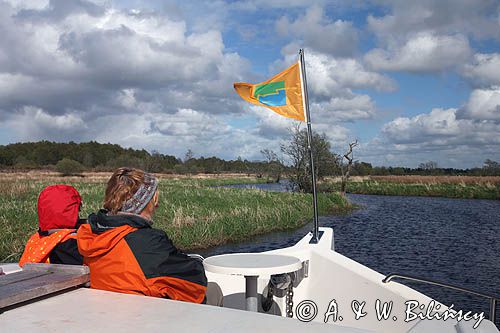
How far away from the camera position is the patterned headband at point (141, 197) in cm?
219

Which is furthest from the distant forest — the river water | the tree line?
the river water

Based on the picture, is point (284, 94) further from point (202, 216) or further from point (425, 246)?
point (425, 246)

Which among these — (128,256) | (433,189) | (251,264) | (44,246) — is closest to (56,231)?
(44,246)

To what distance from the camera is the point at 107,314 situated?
66.2 inches

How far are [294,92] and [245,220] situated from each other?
30.2 ft

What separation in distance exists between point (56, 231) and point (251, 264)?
3.97ft

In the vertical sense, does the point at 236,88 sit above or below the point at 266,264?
above

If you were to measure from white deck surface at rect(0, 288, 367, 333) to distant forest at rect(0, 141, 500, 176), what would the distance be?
5261 centimetres

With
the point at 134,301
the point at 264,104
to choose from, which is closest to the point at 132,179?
the point at 134,301

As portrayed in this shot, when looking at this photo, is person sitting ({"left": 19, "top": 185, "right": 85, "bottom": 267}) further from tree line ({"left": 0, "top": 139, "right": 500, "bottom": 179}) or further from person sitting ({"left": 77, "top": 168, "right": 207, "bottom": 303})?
tree line ({"left": 0, "top": 139, "right": 500, "bottom": 179})

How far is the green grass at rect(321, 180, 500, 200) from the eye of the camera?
3203 cm

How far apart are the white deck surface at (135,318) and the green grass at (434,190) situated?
28.6 metres

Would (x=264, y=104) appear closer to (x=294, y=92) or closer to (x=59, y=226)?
(x=294, y=92)

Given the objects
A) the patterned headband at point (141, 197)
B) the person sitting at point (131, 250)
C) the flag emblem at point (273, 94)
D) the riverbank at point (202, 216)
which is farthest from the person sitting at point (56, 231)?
the riverbank at point (202, 216)
